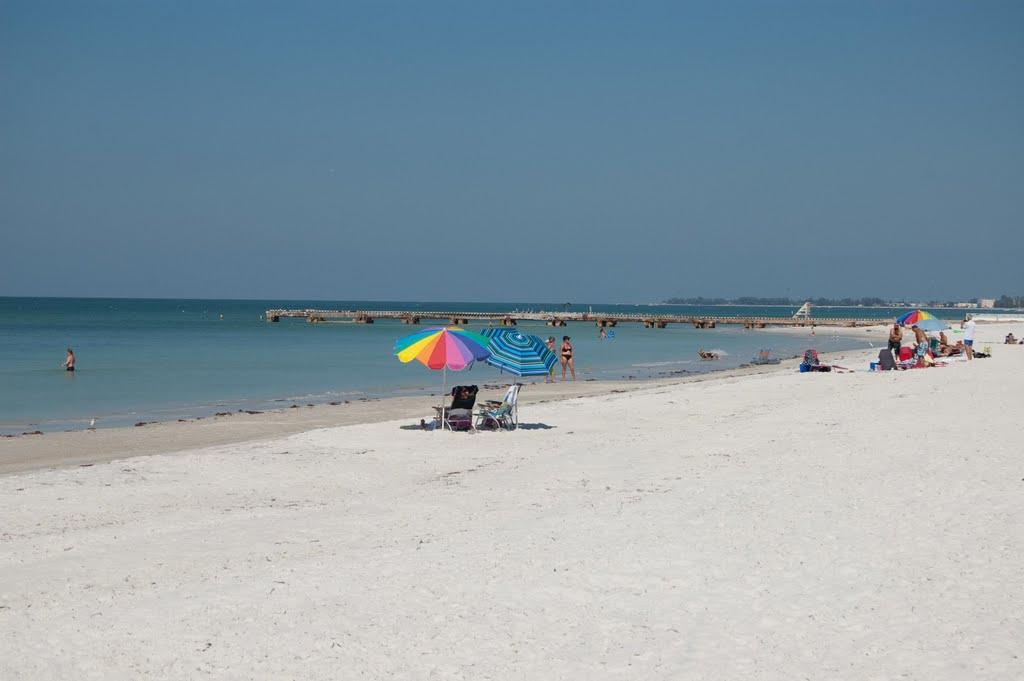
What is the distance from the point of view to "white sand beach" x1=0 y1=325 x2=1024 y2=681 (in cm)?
530

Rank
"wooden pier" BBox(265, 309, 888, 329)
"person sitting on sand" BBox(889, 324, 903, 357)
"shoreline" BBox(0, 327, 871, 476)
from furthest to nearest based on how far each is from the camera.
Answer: "wooden pier" BBox(265, 309, 888, 329), "person sitting on sand" BBox(889, 324, 903, 357), "shoreline" BBox(0, 327, 871, 476)

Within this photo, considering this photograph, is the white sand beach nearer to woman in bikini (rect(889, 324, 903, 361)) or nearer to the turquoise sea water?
the turquoise sea water

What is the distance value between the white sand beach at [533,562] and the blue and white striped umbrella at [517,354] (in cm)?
277

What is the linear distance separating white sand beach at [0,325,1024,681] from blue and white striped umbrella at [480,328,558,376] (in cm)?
277

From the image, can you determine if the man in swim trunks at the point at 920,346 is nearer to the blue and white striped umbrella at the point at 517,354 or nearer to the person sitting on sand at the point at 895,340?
the person sitting on sand at the point at 895,340

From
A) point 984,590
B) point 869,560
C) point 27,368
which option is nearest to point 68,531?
point 869,560

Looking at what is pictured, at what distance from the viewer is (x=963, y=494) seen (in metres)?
8.86

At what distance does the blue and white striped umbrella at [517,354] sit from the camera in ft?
50.9

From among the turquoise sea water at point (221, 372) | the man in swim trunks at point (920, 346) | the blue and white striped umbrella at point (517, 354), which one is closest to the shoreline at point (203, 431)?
the turquoise sea water at point (221, 372)

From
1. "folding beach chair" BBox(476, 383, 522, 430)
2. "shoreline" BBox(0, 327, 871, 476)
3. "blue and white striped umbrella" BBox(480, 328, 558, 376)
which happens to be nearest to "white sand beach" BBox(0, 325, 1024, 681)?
"shoreline" BBox(0, 327, 871, 476)

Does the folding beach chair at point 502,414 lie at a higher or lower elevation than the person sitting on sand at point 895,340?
lower

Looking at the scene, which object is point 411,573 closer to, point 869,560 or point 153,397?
point 869,560

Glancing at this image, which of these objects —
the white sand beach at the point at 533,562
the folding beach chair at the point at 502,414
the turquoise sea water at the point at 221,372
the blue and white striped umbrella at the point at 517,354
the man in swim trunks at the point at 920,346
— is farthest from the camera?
the man in swim trunks at the point at 920,346

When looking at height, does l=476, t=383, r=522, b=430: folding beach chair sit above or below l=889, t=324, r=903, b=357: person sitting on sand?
below
